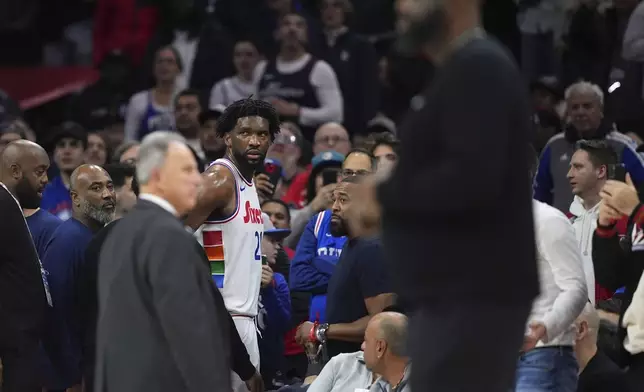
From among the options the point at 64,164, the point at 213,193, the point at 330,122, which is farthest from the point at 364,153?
the point at 64,164

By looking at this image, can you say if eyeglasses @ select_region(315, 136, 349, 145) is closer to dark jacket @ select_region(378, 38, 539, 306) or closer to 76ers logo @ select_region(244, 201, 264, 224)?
76ers logo @ select_region(244, 201, 264, 224)

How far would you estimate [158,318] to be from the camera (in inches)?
193

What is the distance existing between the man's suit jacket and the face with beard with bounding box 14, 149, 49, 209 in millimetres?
3816

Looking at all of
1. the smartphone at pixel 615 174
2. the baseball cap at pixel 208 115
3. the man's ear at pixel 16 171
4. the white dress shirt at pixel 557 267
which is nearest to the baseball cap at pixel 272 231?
the man's ear at pixel 16 171

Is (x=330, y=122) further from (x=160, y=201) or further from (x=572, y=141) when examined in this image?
(x=160, y=201)

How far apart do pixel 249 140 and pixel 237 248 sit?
2.00ft

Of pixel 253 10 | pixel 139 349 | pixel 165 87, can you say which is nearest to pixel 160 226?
pixel 139 349

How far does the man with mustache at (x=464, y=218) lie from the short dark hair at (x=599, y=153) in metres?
5.45

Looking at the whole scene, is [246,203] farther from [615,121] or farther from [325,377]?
[615,121]

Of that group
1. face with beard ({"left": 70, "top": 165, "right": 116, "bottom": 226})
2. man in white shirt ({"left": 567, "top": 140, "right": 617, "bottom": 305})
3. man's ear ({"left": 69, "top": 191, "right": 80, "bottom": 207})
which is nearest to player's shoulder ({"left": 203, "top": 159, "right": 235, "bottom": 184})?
face with beard ({"left": 70, "top": 165, "right": 116, "bottom": 226})

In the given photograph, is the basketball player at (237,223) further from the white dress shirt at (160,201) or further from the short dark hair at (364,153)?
the white dress shirt at (160,201)

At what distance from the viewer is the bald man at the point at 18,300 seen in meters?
7.62

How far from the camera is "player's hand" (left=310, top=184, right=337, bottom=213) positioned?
9586 millimetres

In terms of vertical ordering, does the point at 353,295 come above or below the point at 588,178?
below
